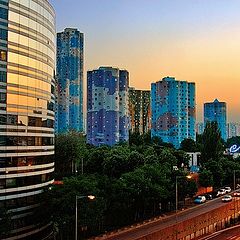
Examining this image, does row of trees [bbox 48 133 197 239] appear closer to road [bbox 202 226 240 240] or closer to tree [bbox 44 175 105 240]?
tree [bbox 44 175 105 240]

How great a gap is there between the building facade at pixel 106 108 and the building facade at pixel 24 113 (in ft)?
367

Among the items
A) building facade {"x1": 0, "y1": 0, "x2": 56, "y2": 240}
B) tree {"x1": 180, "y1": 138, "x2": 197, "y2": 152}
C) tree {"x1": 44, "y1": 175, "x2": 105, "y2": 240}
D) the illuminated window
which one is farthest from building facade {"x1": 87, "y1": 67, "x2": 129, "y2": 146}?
the illuminated window

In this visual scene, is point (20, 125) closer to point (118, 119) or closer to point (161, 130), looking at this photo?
point (118, 119)

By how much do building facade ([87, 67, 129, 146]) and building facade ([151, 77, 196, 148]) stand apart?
967 inches

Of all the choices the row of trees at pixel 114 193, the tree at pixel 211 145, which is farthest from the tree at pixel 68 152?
the tree at pixel 211 145

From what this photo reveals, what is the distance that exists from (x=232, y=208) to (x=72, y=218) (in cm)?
3099

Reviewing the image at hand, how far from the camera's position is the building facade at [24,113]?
40312 mm

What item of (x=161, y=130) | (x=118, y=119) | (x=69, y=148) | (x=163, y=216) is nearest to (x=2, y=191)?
(x=163, y=216)

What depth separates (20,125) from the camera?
1663 inches

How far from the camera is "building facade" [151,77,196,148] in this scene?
628 ft

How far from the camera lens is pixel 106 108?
538ft

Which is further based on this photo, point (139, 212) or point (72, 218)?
point (139, 212)

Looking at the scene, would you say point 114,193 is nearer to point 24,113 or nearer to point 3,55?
point 24,113

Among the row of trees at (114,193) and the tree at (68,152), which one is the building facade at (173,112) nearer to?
the tree at (68,152)
